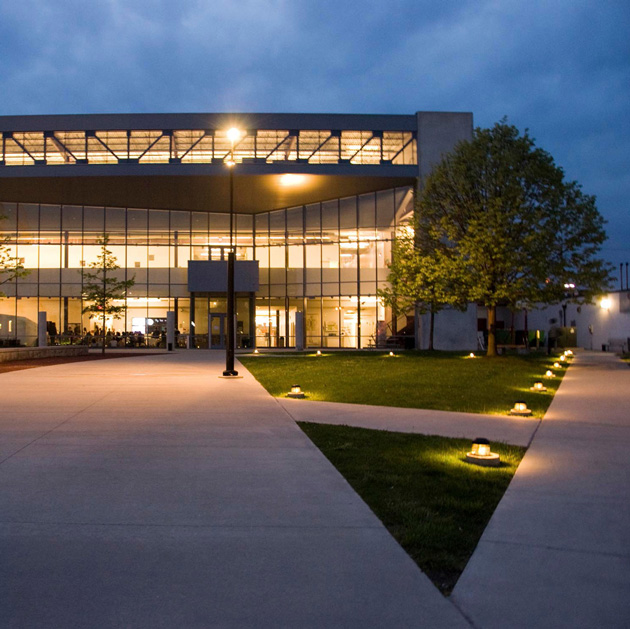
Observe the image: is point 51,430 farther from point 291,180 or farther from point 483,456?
point 291,180

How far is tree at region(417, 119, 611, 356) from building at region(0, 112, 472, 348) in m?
12.2

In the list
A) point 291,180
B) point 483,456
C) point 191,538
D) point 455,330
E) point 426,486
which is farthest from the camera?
point 455,330

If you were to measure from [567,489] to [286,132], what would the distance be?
36288mm

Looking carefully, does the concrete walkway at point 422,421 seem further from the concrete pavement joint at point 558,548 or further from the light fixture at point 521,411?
the concrete pavement joint at point 558,548

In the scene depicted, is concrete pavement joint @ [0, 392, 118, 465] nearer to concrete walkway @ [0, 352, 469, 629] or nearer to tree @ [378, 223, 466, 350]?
concrete walkway @ [0, 352, 469, 629]

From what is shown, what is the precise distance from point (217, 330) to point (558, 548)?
130 ft

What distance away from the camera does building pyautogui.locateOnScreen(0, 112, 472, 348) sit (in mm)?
38438

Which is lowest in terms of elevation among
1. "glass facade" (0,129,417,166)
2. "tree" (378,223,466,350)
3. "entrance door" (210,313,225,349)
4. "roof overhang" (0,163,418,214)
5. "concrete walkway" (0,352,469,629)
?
"concrete walkway" (0,352,469,629)

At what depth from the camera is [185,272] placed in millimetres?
44406

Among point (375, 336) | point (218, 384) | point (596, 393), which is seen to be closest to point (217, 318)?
point (375, 336)

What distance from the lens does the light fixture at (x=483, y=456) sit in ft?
22.8

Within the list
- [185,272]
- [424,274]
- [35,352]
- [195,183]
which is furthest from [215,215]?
[424,274]

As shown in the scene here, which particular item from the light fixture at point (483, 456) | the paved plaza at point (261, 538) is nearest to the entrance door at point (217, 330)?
the paved plaza at point (261, 538)

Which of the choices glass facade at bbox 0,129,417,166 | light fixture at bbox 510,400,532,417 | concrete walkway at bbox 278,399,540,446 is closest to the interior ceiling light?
glass facade at bbox 0,129,417,166
